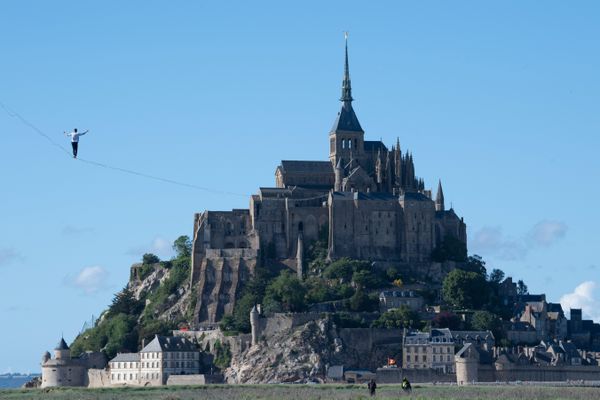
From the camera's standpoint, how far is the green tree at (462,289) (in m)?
132

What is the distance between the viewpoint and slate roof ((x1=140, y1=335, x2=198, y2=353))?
125375mm

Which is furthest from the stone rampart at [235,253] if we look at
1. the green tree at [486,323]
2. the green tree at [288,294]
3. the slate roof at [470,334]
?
the slate roof at [470,334]

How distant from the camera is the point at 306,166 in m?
144

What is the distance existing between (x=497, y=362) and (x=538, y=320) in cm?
1216

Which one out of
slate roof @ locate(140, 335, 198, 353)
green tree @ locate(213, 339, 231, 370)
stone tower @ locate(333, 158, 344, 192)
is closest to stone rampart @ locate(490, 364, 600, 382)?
green tree @ locate(213, 339, 231, 370)

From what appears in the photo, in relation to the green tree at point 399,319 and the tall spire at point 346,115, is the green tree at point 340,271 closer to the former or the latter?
the green tree at point 399,319

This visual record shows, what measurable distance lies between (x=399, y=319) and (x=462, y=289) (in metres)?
7.17

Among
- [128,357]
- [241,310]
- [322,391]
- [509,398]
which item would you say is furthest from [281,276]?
[509,398]

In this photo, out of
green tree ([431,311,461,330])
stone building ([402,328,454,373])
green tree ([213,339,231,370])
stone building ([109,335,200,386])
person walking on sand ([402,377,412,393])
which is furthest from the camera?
green tree ([431,311,461,330])

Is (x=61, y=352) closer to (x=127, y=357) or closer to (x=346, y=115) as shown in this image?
(x=127, y=357)

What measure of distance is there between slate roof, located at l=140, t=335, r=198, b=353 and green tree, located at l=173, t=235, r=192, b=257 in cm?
1829

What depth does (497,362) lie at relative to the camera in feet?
396

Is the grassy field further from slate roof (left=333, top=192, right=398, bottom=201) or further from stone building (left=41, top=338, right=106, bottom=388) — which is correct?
slate roof (left=333, top=192, right=398, bottom=201)

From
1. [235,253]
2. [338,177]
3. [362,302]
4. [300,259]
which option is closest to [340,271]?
[362,302]
